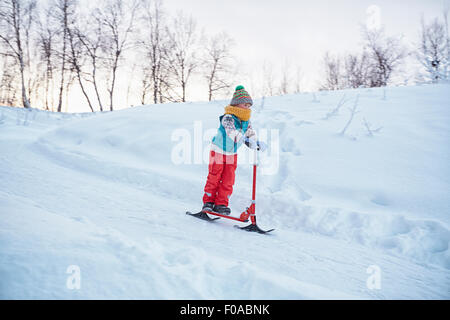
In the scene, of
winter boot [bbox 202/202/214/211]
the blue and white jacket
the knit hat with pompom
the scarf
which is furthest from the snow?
the knit hat with pompom

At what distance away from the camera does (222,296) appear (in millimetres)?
1293

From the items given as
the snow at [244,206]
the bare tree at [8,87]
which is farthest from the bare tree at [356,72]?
the bare tree at [8,87]

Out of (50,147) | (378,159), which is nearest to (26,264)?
(378,159)

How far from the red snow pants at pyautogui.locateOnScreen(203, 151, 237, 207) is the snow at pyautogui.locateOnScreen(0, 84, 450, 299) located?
0.36 meters

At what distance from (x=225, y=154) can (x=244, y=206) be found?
835 millimetres

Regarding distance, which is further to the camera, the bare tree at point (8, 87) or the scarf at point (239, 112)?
the bare tree at point (8, 87)

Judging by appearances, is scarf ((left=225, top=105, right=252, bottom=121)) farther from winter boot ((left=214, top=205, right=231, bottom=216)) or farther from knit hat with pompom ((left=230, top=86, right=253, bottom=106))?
winter boot ((left=214, top=205, right=231, bottom=216))

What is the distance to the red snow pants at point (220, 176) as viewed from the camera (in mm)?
3285

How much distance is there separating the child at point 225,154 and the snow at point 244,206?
1.17ft

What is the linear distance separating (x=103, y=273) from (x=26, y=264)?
375mm

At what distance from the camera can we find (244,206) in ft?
11.7

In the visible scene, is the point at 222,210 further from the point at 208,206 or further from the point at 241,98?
the point at 241,98

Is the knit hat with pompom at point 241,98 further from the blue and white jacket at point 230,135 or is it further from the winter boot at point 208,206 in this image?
the winter boot at point 208,206
